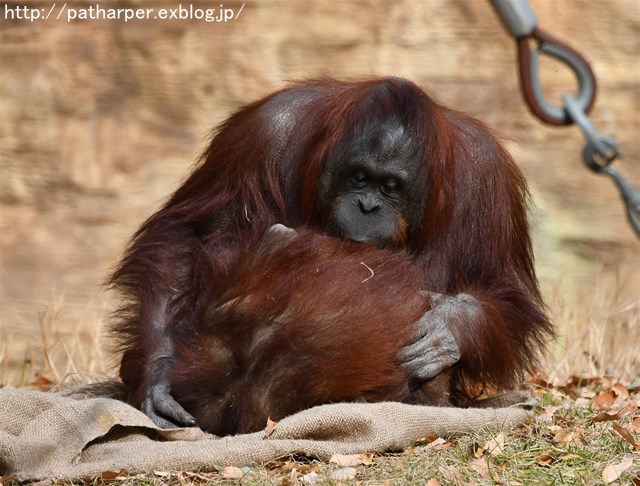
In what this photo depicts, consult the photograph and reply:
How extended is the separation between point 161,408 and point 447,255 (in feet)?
3.72

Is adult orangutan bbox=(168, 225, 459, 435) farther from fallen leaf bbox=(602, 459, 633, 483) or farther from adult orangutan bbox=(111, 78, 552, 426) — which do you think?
fallen leaf bbox=(602, 459, 633, 483)

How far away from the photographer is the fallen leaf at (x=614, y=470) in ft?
9.70

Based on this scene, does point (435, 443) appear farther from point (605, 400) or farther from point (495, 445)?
point (605, 400)

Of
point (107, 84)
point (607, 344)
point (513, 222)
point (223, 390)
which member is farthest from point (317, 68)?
point (223, 390)

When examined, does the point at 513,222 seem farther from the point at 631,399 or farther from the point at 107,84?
the point at 107,84

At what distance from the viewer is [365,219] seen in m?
3.69

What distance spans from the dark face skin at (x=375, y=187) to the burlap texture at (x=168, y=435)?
2.15ft

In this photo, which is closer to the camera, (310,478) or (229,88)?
(310,478)

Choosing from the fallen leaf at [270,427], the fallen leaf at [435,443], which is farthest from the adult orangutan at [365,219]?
the fallen leaf at [270,427]

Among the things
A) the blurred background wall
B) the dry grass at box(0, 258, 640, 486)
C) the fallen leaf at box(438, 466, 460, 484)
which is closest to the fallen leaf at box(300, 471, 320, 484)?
the dry grass at box(0, 258, 640, 486)

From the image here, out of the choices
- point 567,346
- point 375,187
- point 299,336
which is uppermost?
point 375,187

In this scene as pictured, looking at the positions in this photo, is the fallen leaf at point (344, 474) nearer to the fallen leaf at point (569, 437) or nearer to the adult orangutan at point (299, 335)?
the adult orangutan at point (299, 335)

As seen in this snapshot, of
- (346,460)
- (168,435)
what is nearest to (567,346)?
(346,460)

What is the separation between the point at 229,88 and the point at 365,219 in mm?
5010
